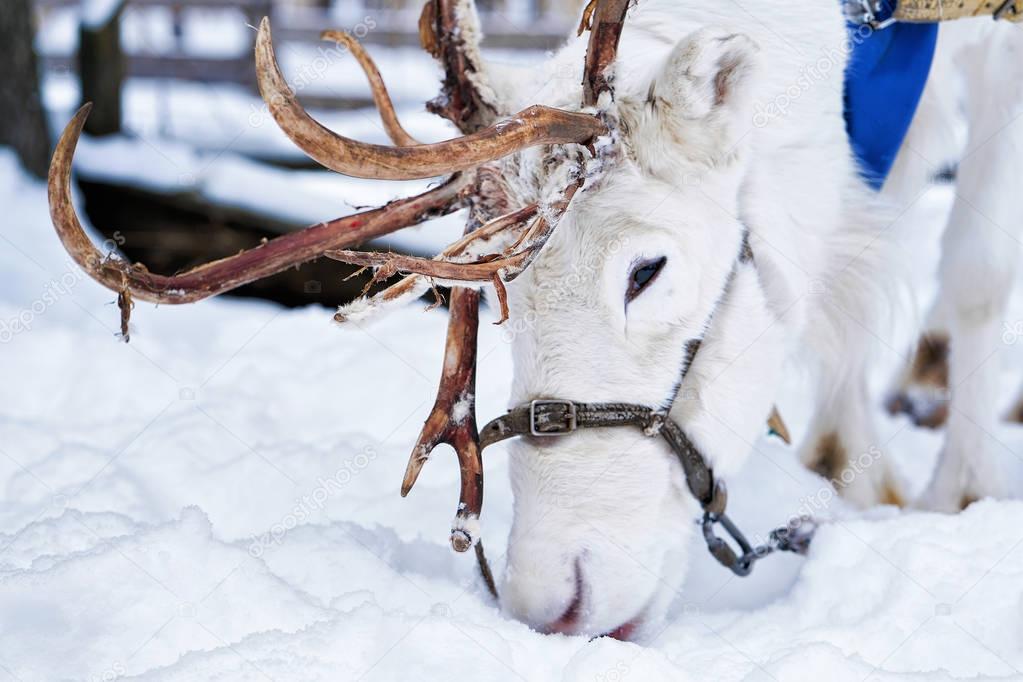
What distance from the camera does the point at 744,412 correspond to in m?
2.44

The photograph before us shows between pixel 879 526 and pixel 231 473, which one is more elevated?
pixel 879 526

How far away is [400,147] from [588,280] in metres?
0.55

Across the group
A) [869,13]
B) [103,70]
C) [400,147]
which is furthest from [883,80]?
[103,70]

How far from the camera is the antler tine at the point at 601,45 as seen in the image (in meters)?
1.96

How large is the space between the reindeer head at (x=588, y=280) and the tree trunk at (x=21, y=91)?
4.08 m

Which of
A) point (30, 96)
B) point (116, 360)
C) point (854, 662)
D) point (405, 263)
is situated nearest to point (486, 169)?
point (405, 263)

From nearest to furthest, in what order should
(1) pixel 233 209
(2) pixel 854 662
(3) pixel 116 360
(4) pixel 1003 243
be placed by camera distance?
1. (2) pixel 854 662
2. (4) pixel 1003 243
3. (3) pixel 116 360
4. (1) pixel 233 209

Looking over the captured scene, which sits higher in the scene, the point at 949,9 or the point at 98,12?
the point at 949,9

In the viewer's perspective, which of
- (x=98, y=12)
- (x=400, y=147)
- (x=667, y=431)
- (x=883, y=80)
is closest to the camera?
(x=400, y=147)

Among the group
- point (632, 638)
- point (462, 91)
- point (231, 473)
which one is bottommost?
point (231, 473)

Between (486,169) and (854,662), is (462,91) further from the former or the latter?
(854,662)

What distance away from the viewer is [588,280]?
2.11 metres

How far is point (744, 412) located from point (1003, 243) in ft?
5.13

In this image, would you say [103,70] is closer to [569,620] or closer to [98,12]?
[98,12]
